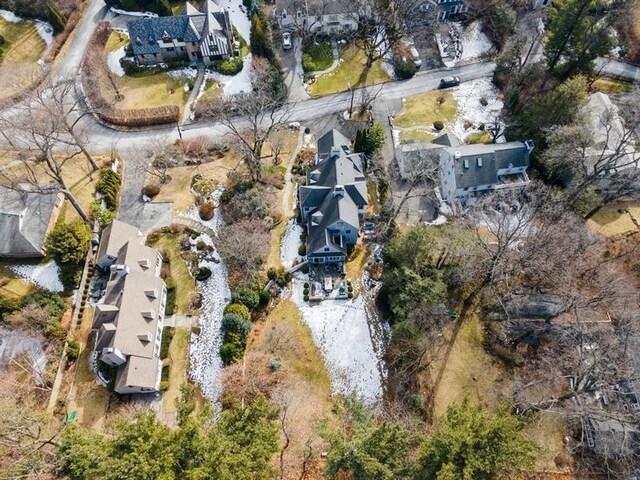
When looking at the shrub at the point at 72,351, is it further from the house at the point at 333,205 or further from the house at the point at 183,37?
the house at the point at 183,37

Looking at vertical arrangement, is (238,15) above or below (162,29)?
above

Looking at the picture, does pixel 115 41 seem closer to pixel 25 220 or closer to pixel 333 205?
pixel 25 220

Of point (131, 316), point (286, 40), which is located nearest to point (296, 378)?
point (131, 316)

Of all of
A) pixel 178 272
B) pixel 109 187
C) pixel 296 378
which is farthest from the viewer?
pixel 109 187

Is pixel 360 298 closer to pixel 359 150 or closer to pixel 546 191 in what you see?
pixel 359 150

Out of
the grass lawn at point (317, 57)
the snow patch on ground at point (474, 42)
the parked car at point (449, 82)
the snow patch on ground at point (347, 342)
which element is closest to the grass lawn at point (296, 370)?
the snow patch on ground at point (347, 342)

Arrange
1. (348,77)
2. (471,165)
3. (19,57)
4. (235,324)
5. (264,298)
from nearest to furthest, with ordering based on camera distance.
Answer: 1. (235,324)
2. (264,298)
3. (471,165)
4. (348,77)
5. (19,57)

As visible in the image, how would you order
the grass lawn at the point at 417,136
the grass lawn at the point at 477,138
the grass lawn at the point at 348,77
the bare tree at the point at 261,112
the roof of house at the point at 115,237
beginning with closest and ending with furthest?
1. the roof of house at the point at 115,237
2. the grass lawn at the point at 477,138
3. the bare tree at the point at 261,112
4. the grass lawn at the point at 417,136
5. the grass lawn at the point at 348,77

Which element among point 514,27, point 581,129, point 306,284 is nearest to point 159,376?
point 306,284
